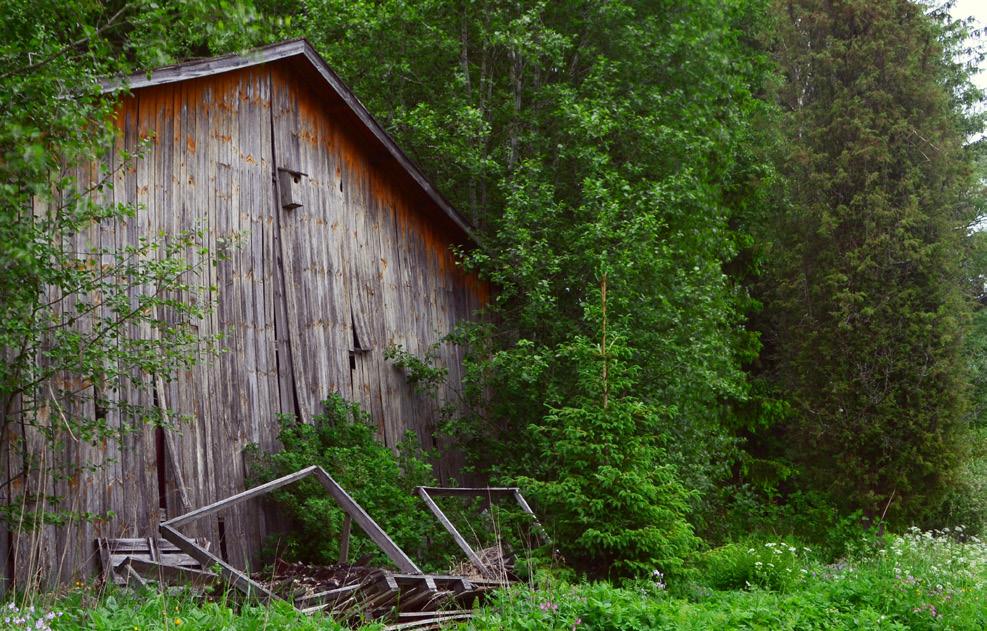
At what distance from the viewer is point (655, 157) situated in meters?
15.8

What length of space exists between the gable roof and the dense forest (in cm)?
32

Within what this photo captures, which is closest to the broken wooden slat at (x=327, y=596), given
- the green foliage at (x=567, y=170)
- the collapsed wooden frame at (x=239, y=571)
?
the collapsed wooden frame at (x=239, y=571)

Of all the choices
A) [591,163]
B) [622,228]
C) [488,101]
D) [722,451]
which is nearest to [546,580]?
[622,228]

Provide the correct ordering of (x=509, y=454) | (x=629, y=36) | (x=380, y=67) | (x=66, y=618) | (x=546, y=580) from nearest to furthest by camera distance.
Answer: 1. (x=66, y=618)
2. (x=546, y=580)
3. (x=509, y=454)
4. (x=629, y=36)
5. (x=380, y=67)

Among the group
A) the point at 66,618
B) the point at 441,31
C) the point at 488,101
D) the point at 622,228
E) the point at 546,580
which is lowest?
the point at 546,580

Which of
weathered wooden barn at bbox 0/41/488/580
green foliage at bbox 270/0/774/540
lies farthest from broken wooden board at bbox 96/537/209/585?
green foliage at bbox 270/0/774/540

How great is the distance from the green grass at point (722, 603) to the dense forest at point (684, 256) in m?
0.53

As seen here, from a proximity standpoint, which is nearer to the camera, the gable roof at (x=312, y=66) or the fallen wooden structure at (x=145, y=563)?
the fallen wooden structure at (x=145, y=563)

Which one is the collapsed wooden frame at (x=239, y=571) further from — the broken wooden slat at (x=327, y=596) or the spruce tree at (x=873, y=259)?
the spruce tree at (x=873, y=259)

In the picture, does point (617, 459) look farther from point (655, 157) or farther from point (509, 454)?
point (655, 157)

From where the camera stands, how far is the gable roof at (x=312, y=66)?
924 centimetres

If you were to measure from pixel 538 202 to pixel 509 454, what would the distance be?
12.2ft

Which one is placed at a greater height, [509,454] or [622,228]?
[622,228]

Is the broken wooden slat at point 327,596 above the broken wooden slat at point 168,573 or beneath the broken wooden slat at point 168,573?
beneath
